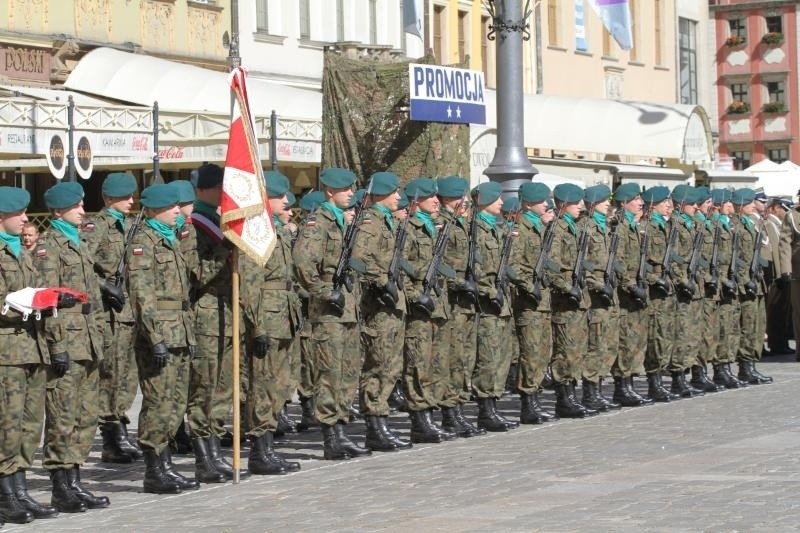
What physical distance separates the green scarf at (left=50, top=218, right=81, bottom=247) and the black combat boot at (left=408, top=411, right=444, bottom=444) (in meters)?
3.73

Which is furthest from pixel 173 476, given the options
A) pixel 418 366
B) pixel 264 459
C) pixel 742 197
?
pixel 742 197

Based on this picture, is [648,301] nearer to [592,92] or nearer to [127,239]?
[127,239]

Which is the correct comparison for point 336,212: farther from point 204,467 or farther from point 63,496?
point 63,496

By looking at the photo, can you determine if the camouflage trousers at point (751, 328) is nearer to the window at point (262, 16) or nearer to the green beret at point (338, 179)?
the green beret at point (338, 179)

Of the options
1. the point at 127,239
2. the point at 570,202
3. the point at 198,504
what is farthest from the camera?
the point at 570,202

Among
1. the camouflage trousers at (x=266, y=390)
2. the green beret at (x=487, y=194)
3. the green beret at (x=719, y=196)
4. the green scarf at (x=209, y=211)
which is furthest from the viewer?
the green beret at (x=719, y=196)

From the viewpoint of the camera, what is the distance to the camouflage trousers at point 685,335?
17.9 m

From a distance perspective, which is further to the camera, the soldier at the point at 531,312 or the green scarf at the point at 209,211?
the soldier at the point at 531,312

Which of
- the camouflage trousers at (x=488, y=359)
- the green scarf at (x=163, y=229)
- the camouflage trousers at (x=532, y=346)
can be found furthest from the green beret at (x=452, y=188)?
the green scarf at (x=163, y=229)

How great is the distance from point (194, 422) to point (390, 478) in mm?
1236

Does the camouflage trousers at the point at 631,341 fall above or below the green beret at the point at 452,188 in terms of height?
below

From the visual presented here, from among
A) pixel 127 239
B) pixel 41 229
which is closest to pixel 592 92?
pixel 41 229

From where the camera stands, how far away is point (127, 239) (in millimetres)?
13312

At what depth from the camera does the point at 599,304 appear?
16.8 metres
